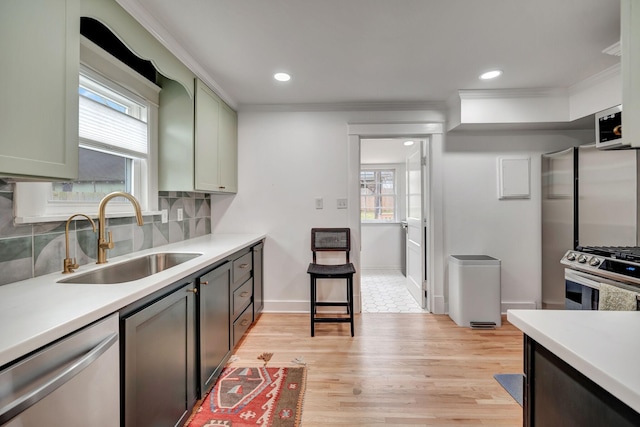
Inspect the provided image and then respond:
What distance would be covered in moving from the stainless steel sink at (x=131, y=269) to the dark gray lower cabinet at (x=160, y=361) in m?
0.47

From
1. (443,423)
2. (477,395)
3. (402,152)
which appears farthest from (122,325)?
(402,152)

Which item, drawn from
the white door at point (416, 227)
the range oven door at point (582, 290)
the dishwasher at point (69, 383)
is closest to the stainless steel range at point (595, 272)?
the range oven door at point (582, 290)

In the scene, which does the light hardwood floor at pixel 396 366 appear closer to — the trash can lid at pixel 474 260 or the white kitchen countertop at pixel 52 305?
the trash can lid at pixel 474 260

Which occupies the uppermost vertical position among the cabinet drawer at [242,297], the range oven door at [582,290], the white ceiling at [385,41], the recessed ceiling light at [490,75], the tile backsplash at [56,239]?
the recessed ceiling light at [490,75]

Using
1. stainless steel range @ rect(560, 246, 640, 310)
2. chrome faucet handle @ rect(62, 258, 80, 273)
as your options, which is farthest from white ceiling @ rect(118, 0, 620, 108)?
stainless steel range @ rect(560, 246, 640, 310)

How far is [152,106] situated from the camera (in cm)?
215

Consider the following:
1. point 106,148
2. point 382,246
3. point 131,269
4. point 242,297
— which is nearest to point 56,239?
point 131,269

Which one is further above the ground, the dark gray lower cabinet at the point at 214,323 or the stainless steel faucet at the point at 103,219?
the stainless steel faucet at the point at 103,219

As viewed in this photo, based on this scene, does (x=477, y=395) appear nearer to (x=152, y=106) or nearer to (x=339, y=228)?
(x=339, y=228)

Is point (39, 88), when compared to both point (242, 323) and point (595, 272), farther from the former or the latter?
point (595, 272)

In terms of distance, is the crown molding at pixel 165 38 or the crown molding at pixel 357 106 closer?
the crown molding at pixel 165 38

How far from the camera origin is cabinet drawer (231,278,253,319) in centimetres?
216

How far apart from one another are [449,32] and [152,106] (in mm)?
2199

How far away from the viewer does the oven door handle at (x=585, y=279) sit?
1.82 metres
